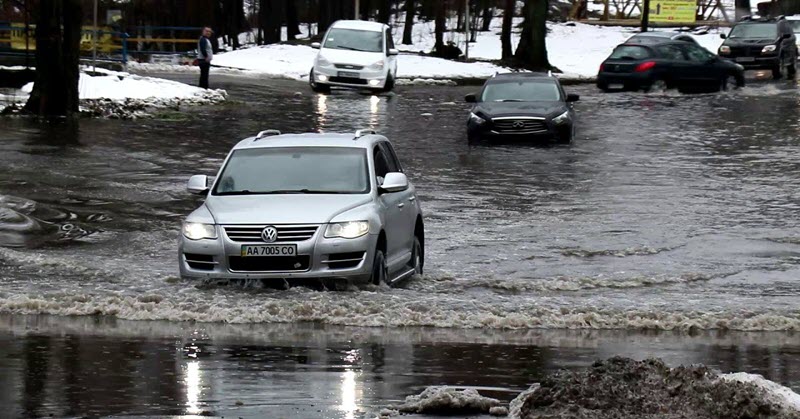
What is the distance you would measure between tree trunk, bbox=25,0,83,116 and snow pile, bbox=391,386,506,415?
78.3 ft

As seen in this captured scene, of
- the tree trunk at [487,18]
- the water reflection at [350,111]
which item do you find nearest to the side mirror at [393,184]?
the water reflection at [350,111]

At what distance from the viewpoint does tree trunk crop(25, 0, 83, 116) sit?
3052 centimetres

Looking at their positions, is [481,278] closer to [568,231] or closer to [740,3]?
[568,231]

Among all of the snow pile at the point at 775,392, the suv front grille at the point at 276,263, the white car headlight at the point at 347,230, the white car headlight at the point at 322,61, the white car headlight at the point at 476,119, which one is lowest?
the white car headlight at the point at 476,119

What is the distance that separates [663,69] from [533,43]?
40.0 ft

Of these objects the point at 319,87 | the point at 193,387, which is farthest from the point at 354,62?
the point at 193,387

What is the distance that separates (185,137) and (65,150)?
11.2 feet

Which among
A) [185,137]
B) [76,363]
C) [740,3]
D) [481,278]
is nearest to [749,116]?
[185,137]

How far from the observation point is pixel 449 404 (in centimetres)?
784

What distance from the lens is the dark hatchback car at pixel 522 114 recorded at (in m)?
29.3

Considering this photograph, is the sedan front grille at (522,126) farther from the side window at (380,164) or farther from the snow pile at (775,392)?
the snow pile at (775,392)

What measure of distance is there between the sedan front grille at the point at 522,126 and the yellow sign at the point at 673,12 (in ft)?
147

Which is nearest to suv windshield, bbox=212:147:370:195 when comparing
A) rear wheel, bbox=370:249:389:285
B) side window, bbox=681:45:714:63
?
rear wheel, bbox=370:249:389:285

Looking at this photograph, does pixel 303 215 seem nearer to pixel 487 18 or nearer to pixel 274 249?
pixel 274 249
